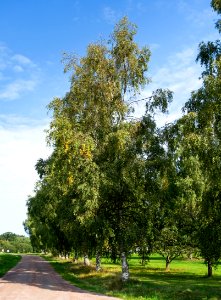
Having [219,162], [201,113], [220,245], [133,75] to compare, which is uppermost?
[133,75]

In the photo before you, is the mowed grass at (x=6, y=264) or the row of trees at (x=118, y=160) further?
the mowed grass at (x=6, y=264)

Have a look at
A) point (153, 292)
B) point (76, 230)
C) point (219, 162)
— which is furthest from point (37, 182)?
point (219, 162)

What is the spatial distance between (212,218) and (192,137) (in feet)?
20.4

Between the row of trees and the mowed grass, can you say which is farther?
the mowed grass

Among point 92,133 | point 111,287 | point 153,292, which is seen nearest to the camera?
point 153,292

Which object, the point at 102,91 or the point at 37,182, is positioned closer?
the point at 102,91

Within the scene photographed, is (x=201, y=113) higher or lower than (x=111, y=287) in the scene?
higher

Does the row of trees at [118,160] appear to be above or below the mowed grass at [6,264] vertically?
above

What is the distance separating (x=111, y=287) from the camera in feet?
92.6

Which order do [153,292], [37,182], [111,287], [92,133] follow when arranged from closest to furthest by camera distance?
[153,292] < [111,287] < [92,133] < [37,182]

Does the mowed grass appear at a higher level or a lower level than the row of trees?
lower

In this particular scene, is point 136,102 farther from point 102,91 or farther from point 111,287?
point 111,287

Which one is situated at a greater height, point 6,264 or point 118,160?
point 118,160

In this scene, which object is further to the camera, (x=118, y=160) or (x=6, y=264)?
(x=6, y=264)
